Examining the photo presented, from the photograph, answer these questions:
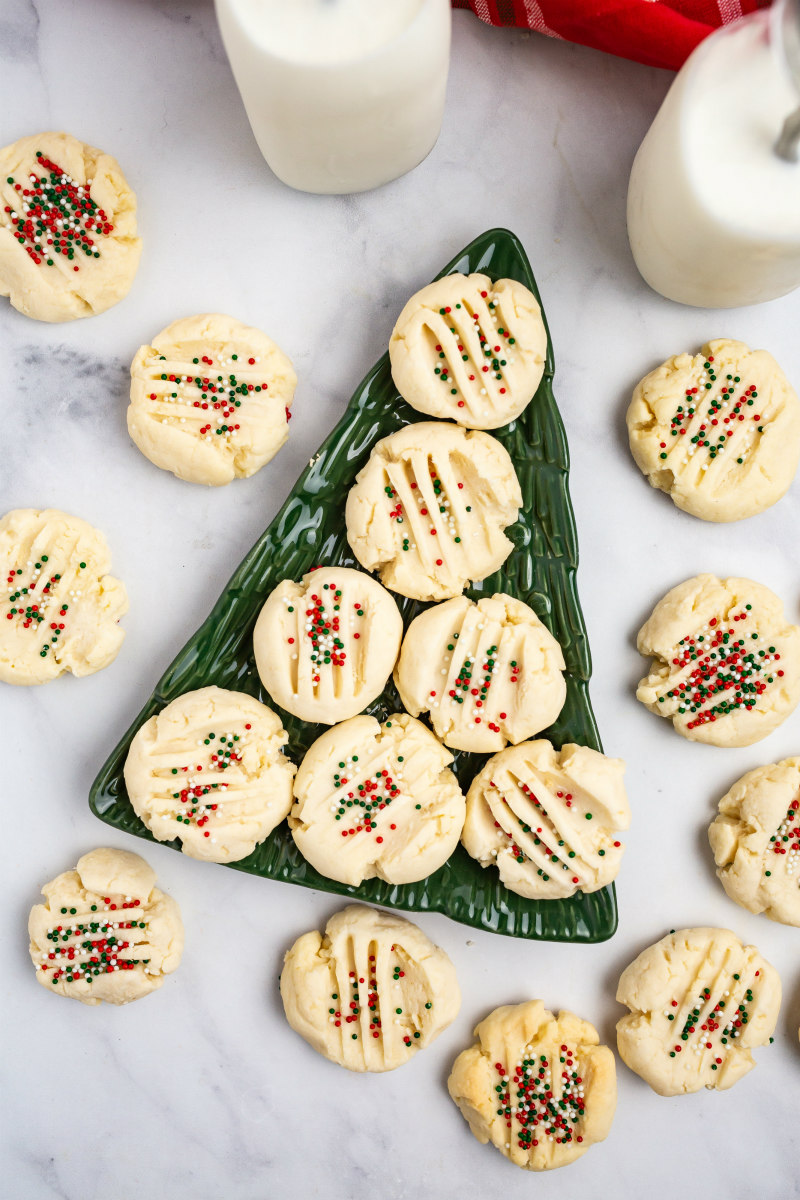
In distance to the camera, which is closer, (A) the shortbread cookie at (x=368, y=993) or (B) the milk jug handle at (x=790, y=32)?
(B) the milk jug handle at (x=790, y=32)

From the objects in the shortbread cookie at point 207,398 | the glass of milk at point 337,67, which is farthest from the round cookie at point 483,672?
the glass of milk at point 337,67

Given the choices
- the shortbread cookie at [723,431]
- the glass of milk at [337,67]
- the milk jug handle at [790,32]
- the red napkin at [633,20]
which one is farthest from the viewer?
the shortbread cookie at [723,431]

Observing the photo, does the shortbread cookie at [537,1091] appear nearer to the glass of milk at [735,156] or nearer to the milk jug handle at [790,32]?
the glass of milk at [735,156]

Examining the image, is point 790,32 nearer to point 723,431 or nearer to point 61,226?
point 723,431

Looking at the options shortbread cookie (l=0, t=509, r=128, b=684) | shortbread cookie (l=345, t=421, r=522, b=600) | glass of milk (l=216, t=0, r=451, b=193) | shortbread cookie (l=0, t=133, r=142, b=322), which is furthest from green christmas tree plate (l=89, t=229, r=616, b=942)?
shortbread cookie (l=0, t=133, r=142, b=322)

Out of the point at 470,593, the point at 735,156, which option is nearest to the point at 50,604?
the point at 470,593

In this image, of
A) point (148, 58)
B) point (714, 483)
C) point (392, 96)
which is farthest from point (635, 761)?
point (148, 58)

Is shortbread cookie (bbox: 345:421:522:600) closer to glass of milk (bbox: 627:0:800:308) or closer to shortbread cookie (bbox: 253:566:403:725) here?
shortbread cookie (bbox: 253:566:403:725)
